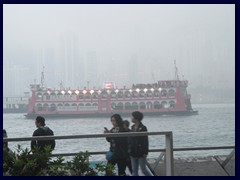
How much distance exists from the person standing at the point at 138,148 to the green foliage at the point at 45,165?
0.18 m

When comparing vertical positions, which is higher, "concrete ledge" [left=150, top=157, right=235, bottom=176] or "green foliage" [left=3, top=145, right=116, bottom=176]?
"green foliage" [left=3, top=145, right=116, bottom=176]

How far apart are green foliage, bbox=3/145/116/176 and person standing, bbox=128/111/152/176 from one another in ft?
0.60

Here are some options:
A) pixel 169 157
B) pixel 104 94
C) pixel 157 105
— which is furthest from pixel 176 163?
pixel 104 94

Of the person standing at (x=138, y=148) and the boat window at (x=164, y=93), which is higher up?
the boat window at (x=164, y=93)

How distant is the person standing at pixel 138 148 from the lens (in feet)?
6.88

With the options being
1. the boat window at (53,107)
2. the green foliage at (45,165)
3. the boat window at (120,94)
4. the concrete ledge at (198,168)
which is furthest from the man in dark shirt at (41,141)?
the boat window at (120,94)

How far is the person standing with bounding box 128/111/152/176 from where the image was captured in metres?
2.10

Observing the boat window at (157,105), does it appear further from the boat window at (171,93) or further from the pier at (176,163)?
the pier at (176,163)

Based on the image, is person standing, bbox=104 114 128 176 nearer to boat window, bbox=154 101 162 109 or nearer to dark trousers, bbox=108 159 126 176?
dark trousers, bbox=108 159 126 176

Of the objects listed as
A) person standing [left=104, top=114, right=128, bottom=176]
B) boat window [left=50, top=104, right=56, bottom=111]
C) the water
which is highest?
person standing [left=104, top=114, right=128, bottom=176]

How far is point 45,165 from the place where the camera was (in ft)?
7.76

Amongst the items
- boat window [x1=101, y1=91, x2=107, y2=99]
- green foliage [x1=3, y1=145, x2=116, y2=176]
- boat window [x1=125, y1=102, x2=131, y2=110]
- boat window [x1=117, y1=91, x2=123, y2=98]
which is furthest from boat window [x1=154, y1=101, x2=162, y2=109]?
green foliage [x1=3, y1=145, x2=116, y2=176]

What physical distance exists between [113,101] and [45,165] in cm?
3439
